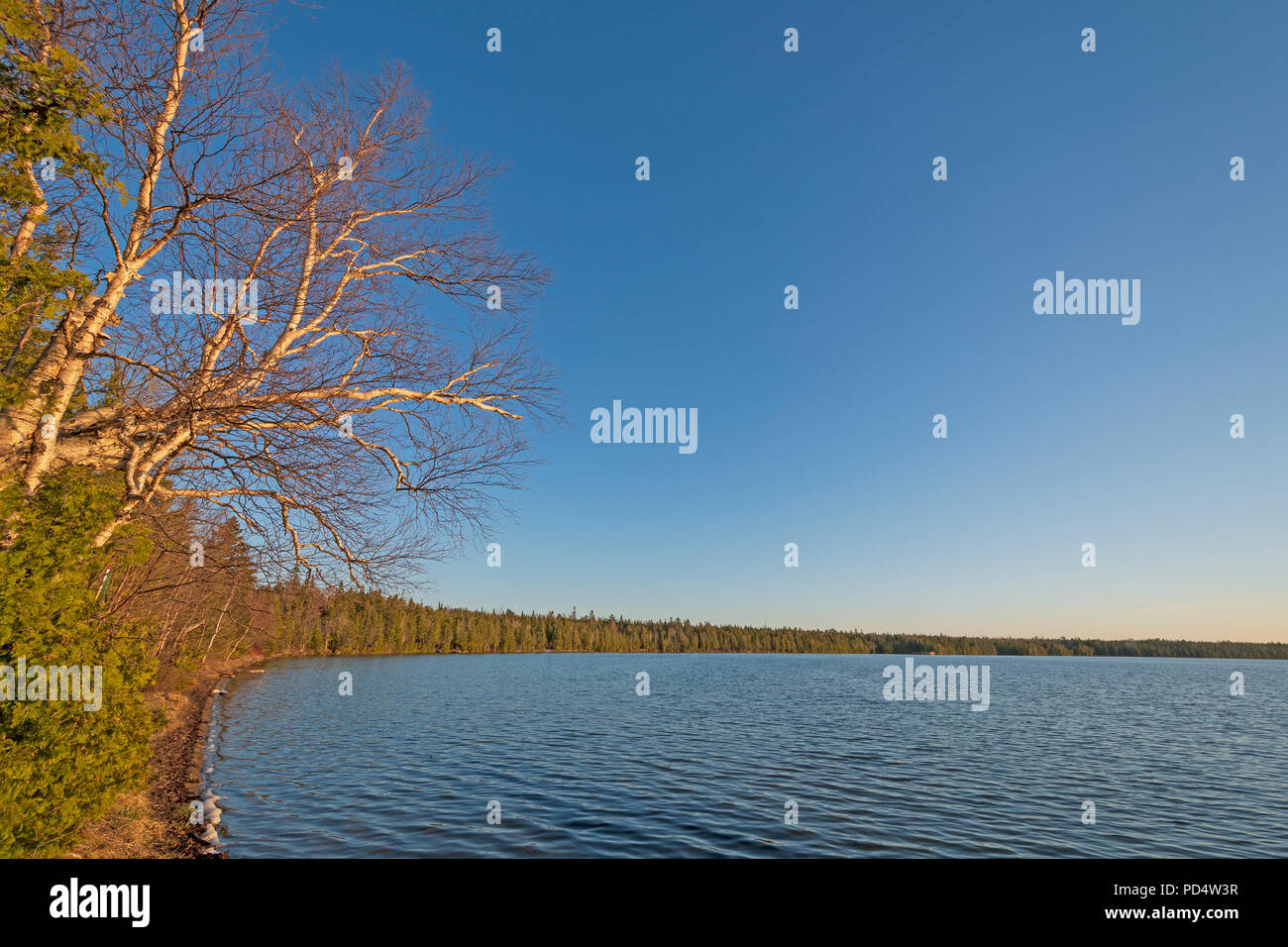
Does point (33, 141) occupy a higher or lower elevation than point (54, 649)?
higher

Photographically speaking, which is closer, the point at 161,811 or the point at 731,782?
the point at 161,811

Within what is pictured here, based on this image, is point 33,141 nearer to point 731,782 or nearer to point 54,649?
point 54,649

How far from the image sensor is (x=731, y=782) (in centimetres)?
1995

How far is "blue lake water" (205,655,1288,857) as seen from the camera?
14258mm

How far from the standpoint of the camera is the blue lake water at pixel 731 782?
561 inches
